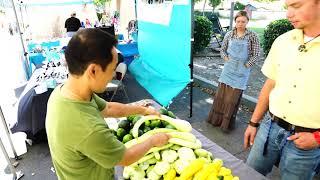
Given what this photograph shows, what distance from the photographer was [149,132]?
1.92m

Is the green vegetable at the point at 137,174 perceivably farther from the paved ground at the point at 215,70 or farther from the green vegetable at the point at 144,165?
the paved ground at the point at 215,70

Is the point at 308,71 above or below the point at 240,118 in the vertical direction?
above

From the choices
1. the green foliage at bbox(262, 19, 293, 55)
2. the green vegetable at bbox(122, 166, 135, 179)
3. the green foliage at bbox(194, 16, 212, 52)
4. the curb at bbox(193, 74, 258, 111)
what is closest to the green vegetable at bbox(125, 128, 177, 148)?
the green vegetable at bbox(122, 166, 135, 179)

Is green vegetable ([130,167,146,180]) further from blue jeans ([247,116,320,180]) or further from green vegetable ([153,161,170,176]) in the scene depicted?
blue jeans ([247,116,320,180])

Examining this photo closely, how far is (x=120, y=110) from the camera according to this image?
6.37 ft

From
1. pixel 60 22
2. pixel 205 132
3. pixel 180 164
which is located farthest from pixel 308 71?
pixel 60 22

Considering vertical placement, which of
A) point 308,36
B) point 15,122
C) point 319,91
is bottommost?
point 15,122

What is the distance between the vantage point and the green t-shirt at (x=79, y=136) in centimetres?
121

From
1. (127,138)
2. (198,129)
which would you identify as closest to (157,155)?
(127,138)

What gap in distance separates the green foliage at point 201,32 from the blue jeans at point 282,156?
6.98m

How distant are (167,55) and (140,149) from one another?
3782mm

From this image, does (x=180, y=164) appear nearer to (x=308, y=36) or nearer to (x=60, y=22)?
(x=308, y=36)

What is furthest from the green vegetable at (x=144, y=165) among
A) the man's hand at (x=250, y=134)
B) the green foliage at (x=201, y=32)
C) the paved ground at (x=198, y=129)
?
the green foliage at (x=201, y=32)

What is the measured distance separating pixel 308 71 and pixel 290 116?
0.34 m
